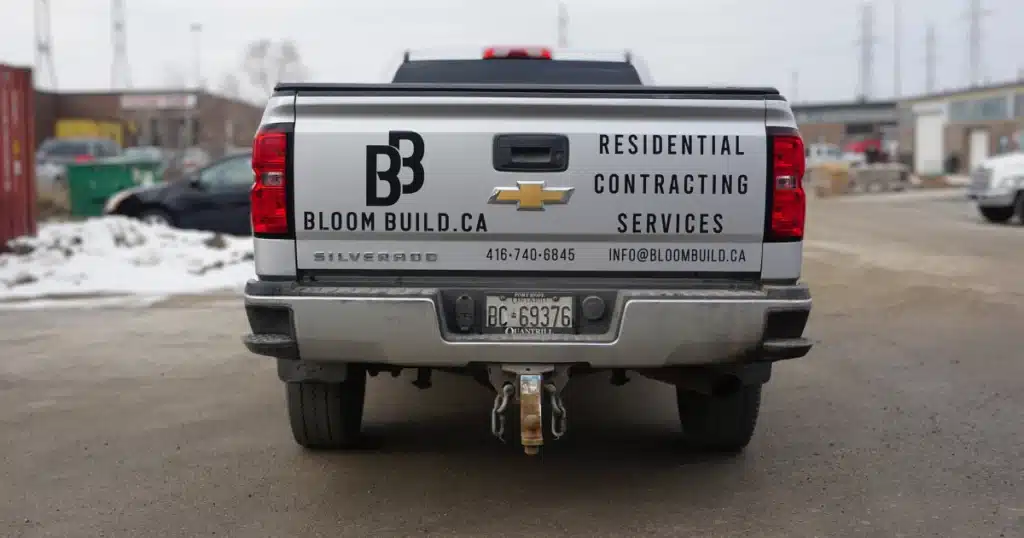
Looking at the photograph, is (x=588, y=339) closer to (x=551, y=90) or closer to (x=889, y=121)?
(x=551, y=90)

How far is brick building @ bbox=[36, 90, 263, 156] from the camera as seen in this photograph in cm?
5891

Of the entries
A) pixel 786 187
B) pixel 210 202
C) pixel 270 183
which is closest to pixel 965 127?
pixel 210 202

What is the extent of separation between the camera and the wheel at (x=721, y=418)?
492 cm

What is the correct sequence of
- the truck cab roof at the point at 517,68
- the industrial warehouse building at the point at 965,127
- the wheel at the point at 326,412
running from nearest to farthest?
the wheel at the point at 326,412 → the truck cab roof at the point at 517,68 → the industrial warehouse building at the point at 965,127

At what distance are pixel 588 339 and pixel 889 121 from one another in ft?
318

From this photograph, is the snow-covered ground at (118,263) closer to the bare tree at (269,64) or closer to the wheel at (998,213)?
the wheel at (998,213)

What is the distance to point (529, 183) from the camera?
4.15 meters

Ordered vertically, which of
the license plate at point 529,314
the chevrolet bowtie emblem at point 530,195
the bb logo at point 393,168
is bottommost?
the license plate at point 529,314

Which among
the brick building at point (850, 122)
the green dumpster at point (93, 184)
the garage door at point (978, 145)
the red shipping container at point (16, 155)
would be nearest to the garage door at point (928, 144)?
the garage door at point (978, 145)

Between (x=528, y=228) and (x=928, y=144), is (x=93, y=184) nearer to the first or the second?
(x=528, y=228)

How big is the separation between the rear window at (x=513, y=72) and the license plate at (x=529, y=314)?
2.60 meters

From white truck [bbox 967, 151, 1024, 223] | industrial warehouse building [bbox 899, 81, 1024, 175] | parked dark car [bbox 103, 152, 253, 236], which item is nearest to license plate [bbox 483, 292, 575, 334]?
parked dark car [bbox 103, 152, 253, 236]

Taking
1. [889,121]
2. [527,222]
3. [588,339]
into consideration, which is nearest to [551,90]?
[527,222]

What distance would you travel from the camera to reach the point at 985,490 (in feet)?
15.0
